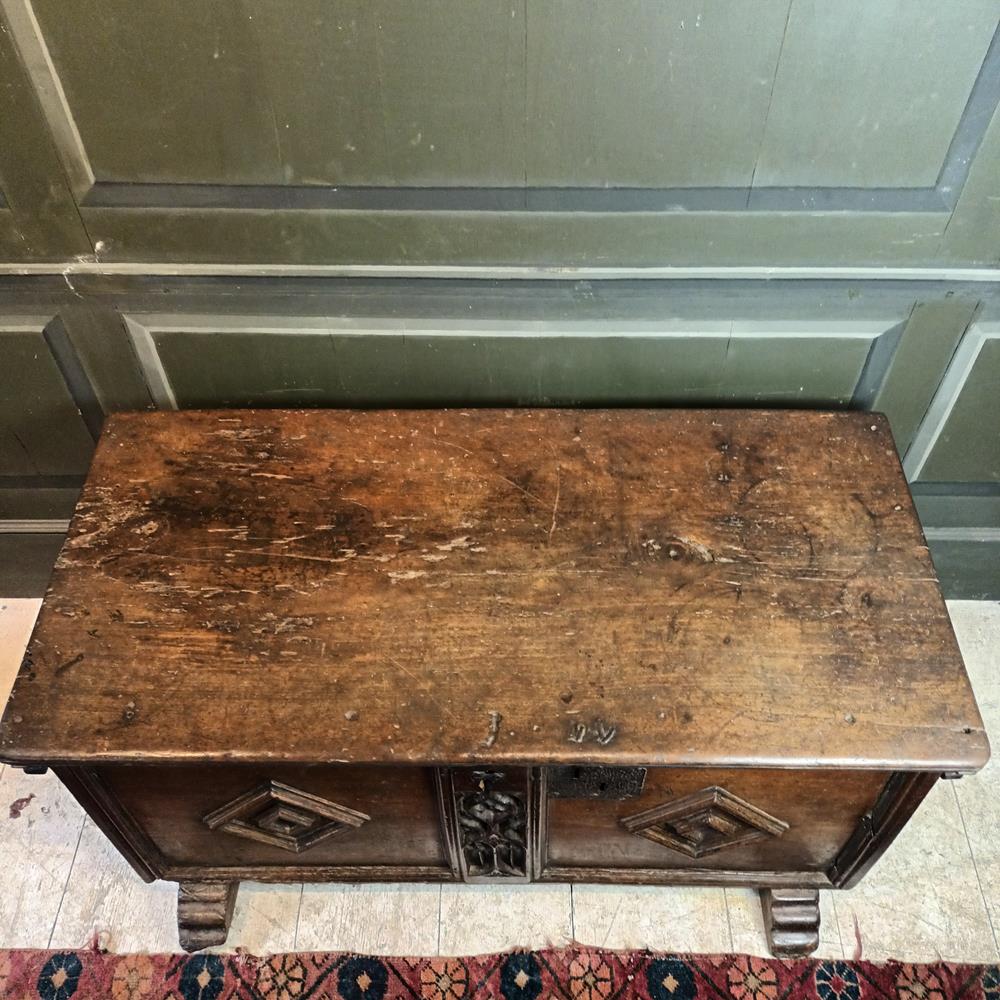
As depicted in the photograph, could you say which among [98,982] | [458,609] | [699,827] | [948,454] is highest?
[948,454]

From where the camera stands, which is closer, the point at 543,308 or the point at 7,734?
the point at 7,734

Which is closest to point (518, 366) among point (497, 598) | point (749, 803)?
point (497, 598)

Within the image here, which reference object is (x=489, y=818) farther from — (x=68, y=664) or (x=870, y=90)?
(x=870, y=90)

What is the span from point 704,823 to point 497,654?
0.36 metres

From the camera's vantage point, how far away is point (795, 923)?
122 cm

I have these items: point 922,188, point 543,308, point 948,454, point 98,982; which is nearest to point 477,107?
point 543,308

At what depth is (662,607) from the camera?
101cm

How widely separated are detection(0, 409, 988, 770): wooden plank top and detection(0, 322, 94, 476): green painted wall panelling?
0.19 m

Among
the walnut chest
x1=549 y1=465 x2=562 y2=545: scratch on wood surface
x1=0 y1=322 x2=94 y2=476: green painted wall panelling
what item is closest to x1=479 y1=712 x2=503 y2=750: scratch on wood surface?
the walnut chest

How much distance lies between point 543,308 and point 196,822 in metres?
0.81

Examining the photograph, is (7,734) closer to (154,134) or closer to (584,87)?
(154,134)

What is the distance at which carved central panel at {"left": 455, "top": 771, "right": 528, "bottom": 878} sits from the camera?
1.03m

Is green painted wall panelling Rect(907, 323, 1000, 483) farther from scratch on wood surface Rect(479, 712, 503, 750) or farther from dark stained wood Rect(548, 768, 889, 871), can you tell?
scratch on wood surface Rect(479, 712, 503, 750)

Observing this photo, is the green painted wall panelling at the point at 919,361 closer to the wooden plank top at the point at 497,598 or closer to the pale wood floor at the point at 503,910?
the wooden plank top at the point at 497,598
